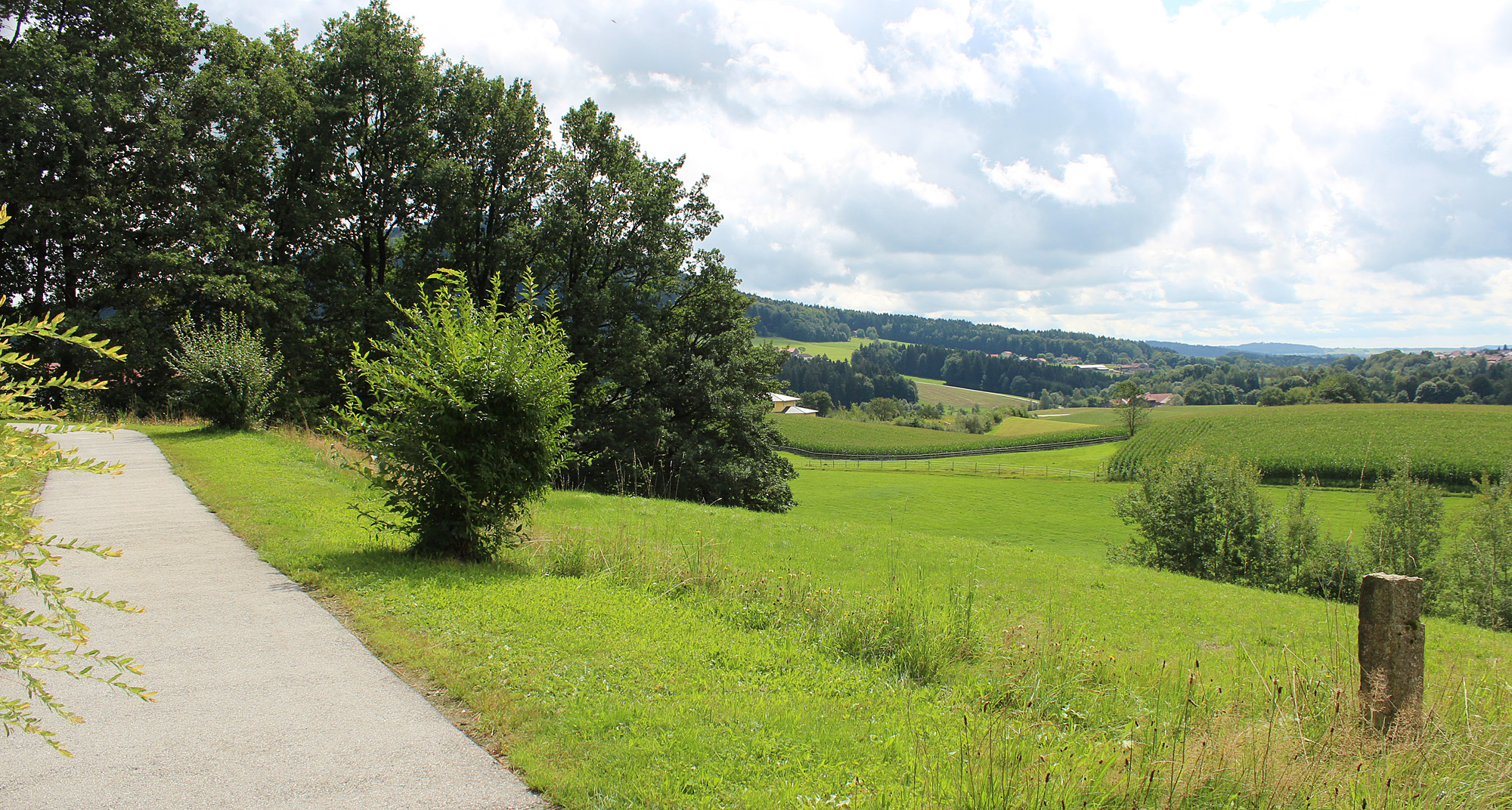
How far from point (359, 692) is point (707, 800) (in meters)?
2.61

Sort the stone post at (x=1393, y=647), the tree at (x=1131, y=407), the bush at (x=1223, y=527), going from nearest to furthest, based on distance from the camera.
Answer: the stone post at (x=1393, y=647) → the bush at (x=1223, y=527) → the tree at (x=1131, y=407)

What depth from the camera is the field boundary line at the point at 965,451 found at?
79250 millimetres

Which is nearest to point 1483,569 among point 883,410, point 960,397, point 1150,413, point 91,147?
point 91,147

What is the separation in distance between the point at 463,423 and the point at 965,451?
8073cm

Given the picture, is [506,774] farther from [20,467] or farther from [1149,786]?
[1149,786]

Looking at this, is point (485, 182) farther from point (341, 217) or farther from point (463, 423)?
point (463, 423)

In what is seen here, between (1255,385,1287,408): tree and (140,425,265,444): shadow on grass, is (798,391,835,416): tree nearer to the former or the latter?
(1255,385,1287,408): tree

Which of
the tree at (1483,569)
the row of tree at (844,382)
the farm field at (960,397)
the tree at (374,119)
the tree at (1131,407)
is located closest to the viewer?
the tree at (1483,569)

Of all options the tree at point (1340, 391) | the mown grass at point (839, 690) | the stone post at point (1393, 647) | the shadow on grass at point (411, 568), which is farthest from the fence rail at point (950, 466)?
the tree at point (1340, 391)

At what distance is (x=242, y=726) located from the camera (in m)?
4.35

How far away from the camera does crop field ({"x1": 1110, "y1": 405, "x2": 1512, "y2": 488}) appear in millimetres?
53281

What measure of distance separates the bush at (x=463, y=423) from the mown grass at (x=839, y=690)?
0.60 m

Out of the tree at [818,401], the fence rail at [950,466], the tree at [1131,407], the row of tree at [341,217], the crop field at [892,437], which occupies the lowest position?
the fence rail at [950,466]

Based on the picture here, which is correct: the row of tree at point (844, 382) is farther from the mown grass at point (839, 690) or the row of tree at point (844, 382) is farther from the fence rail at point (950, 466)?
the mown grass at point (839, 690)
